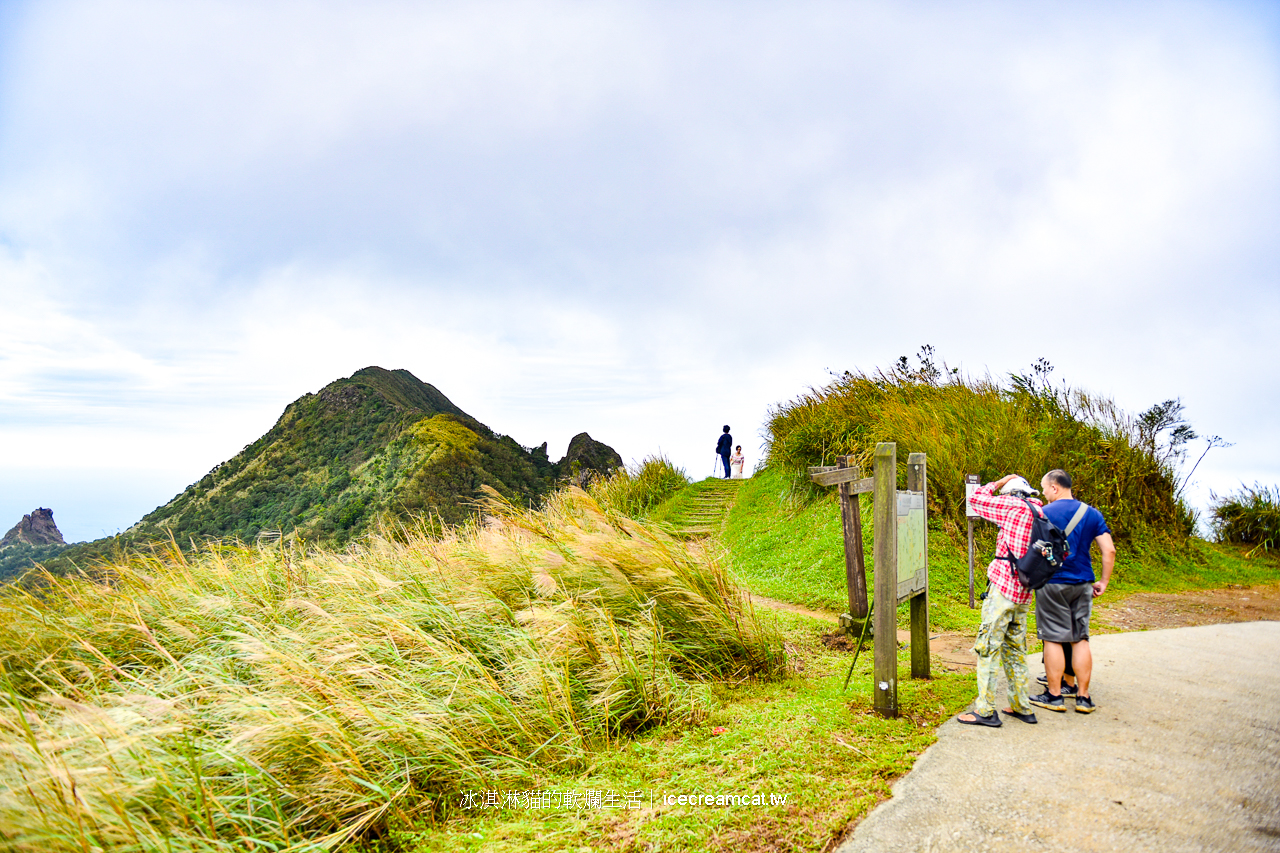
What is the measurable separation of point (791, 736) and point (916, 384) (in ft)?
35.1

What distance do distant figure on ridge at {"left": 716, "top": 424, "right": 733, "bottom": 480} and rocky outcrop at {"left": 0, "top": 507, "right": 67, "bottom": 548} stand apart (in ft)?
111

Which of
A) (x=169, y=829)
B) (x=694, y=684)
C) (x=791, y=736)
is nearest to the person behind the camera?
(x=169, y=829)

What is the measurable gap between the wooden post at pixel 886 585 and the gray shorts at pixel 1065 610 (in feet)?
3.75

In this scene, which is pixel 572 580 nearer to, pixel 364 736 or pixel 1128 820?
pixel 364 736

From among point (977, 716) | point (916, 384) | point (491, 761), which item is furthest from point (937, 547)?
point (491, 761)

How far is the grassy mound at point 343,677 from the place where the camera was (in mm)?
2590

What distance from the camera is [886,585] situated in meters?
4.09

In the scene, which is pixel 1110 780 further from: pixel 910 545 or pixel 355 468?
pixel 355 468

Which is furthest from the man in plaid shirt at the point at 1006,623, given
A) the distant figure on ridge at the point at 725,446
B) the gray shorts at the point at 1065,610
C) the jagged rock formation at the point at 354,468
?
the jagged rock formation at the point at 354,468

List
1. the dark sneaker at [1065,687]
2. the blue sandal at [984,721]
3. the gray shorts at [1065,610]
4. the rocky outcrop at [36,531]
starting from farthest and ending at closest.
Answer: the rocky outcrop at [36,531], the dark sneaker at [1065,687], the gray shorts at [1065,610], the blue sandal at [984,721]

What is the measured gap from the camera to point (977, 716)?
12.9 feet

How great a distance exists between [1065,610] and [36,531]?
149 feet

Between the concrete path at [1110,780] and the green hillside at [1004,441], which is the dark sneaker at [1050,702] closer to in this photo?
the concrete path at [1110,780]

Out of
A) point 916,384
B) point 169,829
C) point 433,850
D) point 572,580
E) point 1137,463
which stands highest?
point 916,384
